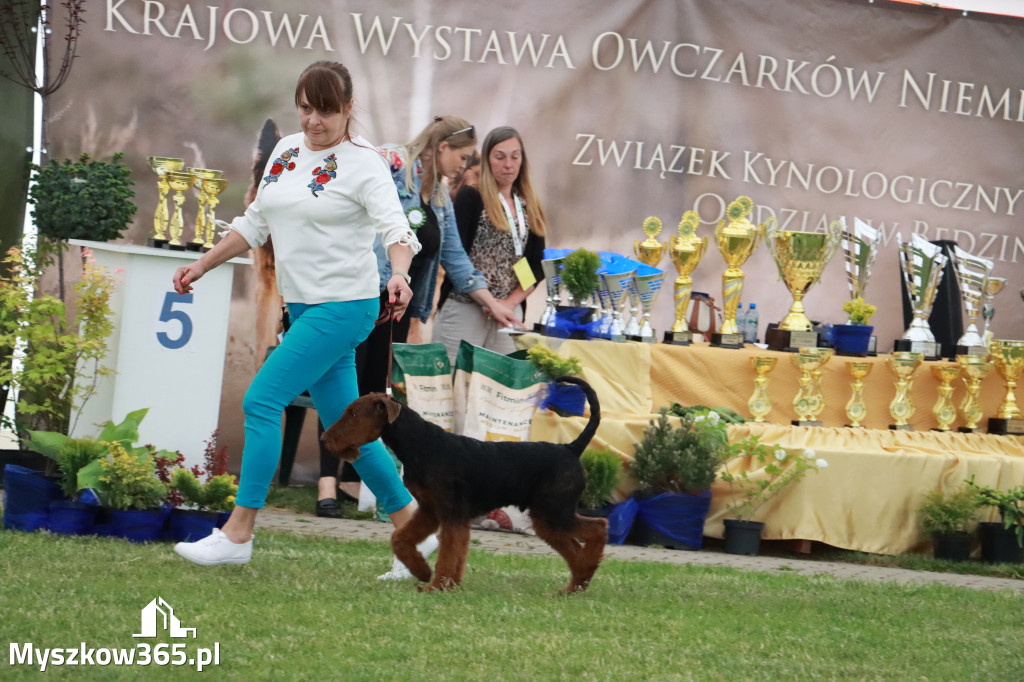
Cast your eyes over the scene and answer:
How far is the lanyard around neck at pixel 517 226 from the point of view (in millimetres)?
6840

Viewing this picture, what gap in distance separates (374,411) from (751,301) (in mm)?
4588

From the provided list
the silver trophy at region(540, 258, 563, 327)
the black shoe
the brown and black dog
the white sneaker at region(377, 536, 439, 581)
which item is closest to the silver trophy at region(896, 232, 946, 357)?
the silver trophy at region(540, 258, 563, 327)

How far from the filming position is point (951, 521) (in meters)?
6.24

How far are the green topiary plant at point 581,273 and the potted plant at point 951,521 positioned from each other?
2080 mm

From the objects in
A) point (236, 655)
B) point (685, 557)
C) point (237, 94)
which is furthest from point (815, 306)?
point (236, 655)

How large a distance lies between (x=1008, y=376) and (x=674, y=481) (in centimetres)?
225

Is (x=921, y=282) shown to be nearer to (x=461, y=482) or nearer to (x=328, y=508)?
(x=328, y=508)

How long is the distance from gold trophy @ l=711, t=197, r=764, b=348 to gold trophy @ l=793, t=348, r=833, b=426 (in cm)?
40

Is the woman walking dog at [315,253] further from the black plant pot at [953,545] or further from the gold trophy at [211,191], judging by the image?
the black plant pot at [953,545]

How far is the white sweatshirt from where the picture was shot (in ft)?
13.5

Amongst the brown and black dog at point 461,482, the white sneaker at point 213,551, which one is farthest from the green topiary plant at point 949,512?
the white sneaker at point 213,551

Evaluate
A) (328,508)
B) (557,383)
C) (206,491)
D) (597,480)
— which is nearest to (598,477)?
(597,480)

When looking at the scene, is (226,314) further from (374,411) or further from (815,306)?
(815,306)

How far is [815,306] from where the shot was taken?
27.1 ft
